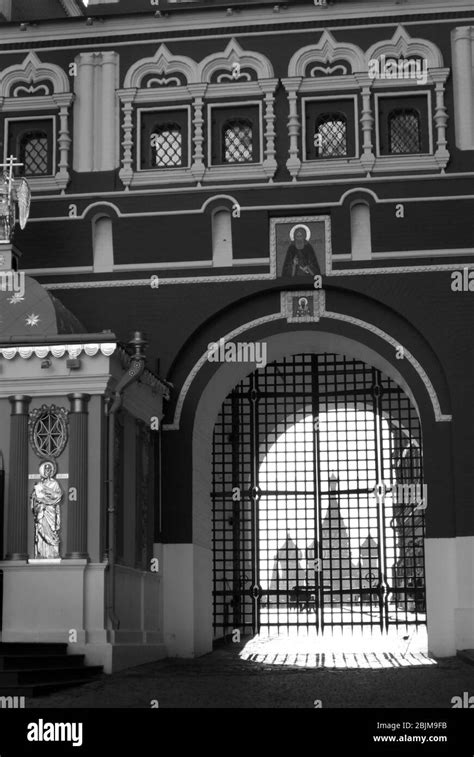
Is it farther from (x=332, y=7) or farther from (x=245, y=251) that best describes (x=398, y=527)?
(x=332, y=7)

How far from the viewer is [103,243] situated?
2027cm

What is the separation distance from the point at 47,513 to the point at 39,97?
295 inches

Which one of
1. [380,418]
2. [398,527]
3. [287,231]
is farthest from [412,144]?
[398,527]

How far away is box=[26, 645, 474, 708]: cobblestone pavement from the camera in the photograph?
12.9m

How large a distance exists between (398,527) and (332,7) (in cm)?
856

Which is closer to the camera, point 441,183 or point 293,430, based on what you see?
point 441,183

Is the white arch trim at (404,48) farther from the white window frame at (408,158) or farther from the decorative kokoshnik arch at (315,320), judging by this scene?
the decorative kokoshnik arch at (315,320)

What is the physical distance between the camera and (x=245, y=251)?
20.0 metres

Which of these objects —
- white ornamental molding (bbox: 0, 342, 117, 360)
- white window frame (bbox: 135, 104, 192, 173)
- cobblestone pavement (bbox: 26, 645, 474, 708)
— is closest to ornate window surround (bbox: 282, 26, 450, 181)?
white window frame (bbox: 135, 104, 192, 173)

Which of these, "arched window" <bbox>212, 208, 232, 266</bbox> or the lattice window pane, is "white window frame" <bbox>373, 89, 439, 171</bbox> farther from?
the lattice window pane

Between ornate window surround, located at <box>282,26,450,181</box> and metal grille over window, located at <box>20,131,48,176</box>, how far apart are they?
3848mm

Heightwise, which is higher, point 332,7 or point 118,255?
point 332,7
